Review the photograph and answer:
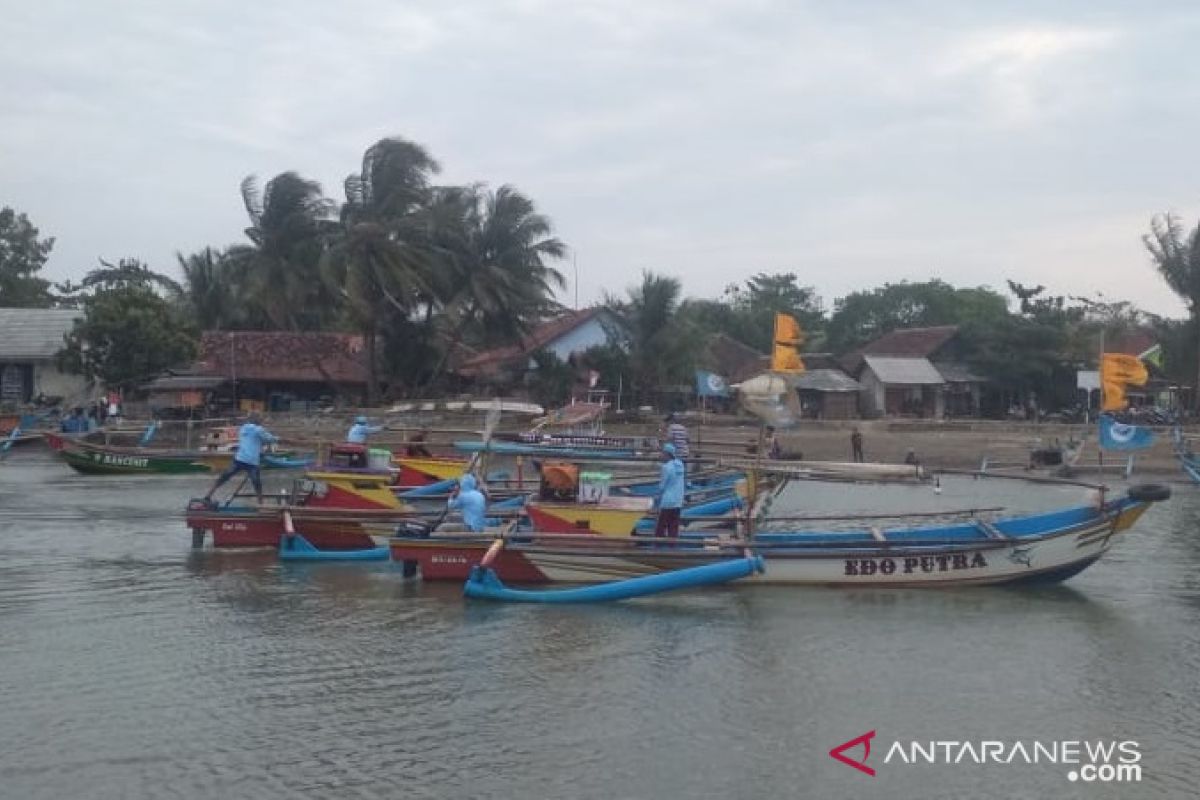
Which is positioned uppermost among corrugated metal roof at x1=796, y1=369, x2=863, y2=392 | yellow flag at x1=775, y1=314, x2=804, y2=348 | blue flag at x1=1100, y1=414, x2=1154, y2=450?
yellow flag at x1=775, y1=314, x2=804, y2=348

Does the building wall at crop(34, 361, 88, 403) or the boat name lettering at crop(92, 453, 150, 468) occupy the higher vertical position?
the building wall at crop(34, 361, 88, 403)

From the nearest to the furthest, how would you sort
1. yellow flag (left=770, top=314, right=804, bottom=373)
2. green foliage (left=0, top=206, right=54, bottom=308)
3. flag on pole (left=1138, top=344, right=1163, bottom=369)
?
yellow flag (left=770, top=314, right=804, bottom=373)
flag on pole (left=1138, top=344, right=1163, bottom=369)
green foliage (left=0, top=206, right=54, bottom=308)

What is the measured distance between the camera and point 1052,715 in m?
10.8

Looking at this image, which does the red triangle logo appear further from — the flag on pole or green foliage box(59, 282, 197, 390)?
green foliage box(59, 282, 197, 390)

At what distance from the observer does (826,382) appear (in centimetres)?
5234

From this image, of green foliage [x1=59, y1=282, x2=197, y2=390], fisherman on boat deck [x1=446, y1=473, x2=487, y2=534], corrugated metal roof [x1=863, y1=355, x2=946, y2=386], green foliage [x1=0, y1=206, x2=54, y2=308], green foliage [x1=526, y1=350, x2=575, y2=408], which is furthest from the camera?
green foliage [x1=0, y1=206, x2=54, y2=308]

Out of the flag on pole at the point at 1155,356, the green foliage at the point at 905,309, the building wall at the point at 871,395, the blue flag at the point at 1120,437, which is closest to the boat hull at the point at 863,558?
the blue flag at the point at 1120,437

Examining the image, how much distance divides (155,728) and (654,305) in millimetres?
40651

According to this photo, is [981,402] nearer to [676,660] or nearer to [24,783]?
[676,660]

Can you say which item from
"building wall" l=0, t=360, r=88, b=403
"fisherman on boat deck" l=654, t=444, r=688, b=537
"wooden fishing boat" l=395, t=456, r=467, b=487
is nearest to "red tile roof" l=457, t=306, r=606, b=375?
"building wall" l=0, t=360, r=88, b=403

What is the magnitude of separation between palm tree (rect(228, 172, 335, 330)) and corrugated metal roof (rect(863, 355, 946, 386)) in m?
23.5

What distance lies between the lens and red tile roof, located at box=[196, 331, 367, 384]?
49156mm

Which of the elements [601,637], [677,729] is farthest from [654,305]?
[677,729]

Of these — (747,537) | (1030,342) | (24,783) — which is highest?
(1030,342)
